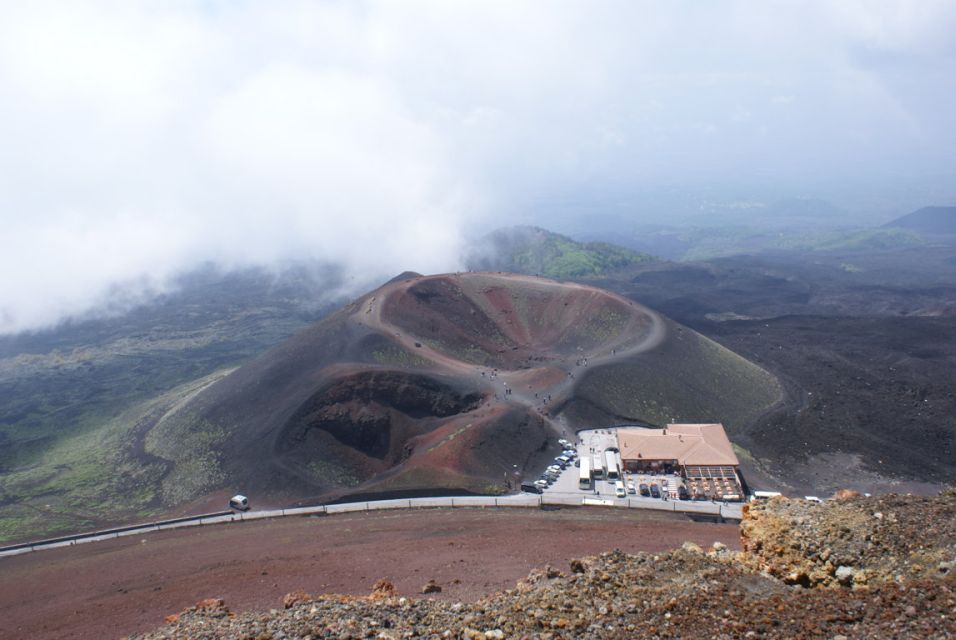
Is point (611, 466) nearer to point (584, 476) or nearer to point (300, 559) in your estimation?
point (584, 476)

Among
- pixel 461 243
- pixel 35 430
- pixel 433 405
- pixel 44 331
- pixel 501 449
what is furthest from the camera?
pixel 461 243

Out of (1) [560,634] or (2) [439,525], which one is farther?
(2) [439,525]

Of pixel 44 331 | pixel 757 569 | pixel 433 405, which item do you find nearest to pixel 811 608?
pixel 757 569

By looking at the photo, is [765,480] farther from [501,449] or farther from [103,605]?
[103,605]

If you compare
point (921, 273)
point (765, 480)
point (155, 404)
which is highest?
point (921, 273)

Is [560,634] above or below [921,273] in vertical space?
below

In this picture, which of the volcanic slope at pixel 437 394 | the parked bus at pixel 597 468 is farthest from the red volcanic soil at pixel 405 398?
the parked bus at pixel 597 468
